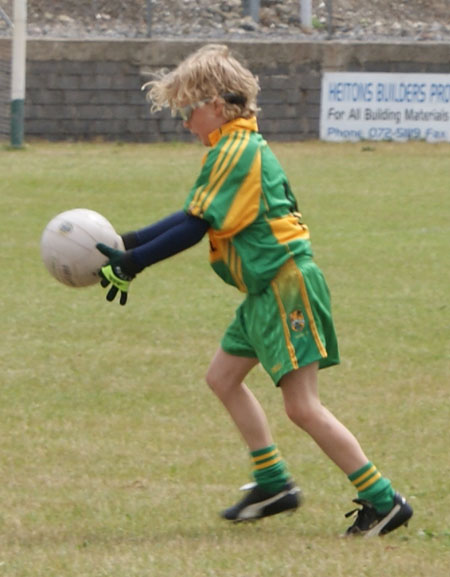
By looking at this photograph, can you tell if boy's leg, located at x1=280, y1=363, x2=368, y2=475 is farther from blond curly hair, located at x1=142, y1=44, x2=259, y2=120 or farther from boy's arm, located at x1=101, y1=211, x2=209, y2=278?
blond curly hair, located at x1=142, y1=44, x2=259, y2=120

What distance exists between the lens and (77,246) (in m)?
5.03

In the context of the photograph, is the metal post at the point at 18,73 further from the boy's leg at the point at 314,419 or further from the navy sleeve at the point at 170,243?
the boy's leg at the point at 314,419

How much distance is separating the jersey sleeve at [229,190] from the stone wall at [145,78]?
17628 millimetres

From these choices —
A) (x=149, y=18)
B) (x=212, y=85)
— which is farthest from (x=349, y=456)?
(x=149, y=18)

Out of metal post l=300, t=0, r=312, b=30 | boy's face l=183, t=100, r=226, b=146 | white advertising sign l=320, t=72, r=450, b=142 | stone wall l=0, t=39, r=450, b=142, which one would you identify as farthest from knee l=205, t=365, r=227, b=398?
metal post l=300, t=0, r=312, b=30

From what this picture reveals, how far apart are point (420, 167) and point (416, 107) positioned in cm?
382

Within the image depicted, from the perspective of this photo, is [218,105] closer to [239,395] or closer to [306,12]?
[239,395]

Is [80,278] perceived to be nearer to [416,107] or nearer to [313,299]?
[313,299]

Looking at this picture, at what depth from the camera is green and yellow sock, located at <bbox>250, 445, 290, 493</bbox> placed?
5.08m

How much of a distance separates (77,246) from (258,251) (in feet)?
2.43

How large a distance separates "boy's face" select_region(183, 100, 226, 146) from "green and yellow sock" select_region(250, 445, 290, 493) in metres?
1.22

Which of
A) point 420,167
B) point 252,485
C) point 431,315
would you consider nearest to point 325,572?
point 252,485

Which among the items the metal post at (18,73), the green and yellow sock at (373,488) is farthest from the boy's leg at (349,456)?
the metal post at (18,73)

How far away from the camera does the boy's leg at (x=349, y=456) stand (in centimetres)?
475
